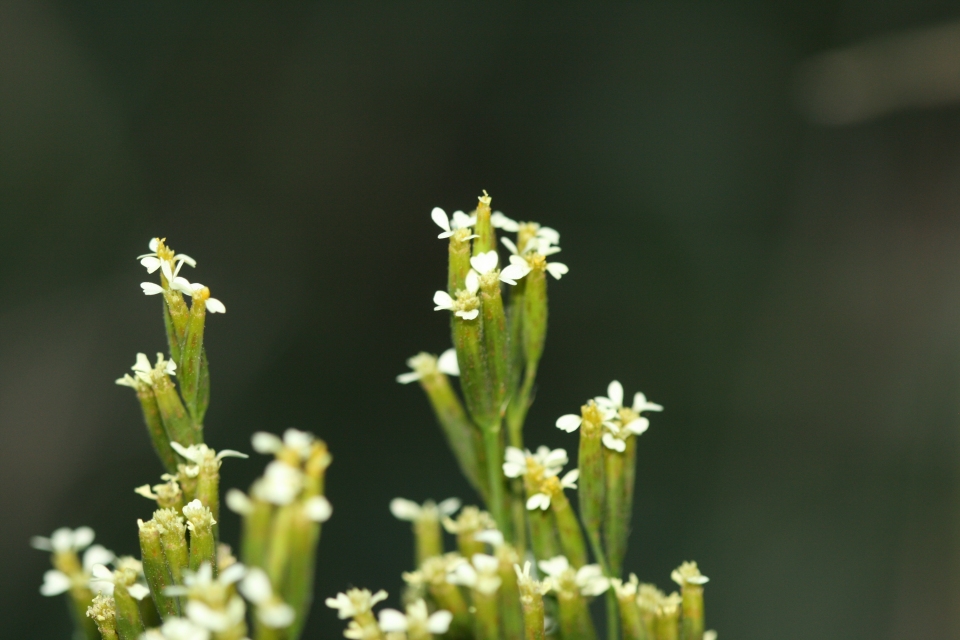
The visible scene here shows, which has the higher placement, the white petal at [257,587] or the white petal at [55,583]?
the white petal at [55,583]

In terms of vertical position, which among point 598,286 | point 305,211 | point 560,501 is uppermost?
point 305,211

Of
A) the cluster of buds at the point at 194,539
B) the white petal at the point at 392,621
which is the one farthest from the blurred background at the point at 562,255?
the white petal at the point at 392,621

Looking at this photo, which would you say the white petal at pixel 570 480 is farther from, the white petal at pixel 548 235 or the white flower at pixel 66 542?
the white flower at pixel 66 542

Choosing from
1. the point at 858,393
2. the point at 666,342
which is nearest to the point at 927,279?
the point at 858,393

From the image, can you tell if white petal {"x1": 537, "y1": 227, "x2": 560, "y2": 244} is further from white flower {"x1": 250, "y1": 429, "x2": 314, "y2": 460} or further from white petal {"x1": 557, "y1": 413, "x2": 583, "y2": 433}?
white flower {"x1": 250, "y1": 429, "x2": 314, "y2": 460}

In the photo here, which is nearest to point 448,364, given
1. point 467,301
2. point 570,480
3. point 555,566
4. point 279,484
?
point 467,301

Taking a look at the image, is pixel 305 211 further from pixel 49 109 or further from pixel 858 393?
pixel 858 393

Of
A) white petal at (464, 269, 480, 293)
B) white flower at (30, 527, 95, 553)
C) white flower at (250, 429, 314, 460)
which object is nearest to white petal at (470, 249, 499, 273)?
white petal at (464, 269, 480, 293)

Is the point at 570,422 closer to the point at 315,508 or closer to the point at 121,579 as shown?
the point at 315,508
